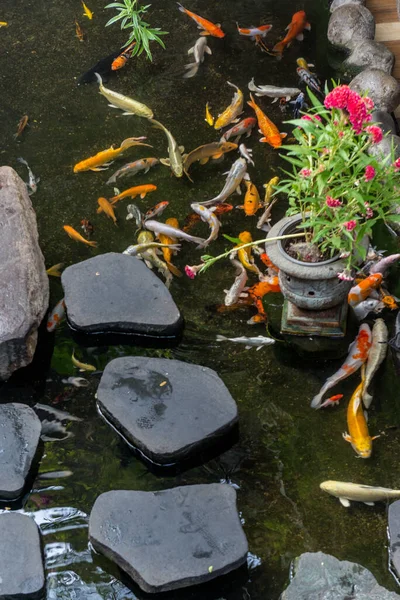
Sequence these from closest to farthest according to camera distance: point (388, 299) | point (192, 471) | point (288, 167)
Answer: point (192, 471) → point (388, 299) → point (288, 167)

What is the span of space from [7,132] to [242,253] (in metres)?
2.62

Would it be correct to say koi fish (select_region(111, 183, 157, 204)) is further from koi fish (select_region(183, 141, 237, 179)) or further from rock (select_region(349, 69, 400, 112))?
rock (select_region(349, 69, 400, 112))

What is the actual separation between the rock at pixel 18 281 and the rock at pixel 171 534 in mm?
1179

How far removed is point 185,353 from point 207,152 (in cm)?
196

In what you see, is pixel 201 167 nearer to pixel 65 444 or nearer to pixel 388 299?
pixel 388 299

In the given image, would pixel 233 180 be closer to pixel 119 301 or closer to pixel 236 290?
pixel 236 290

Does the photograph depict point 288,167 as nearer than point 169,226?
No

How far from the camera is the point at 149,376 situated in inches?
189

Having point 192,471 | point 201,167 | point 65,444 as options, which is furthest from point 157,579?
point 201,167

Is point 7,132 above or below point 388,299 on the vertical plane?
below

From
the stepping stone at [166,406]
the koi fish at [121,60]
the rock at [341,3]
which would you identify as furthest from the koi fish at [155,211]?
the rock at [341,3]

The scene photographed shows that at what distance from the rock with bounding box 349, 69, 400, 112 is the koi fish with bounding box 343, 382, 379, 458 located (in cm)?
278

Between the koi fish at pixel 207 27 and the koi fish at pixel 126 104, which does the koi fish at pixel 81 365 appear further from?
the koi fish at pixel 207 27

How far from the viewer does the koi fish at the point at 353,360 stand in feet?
15.9
